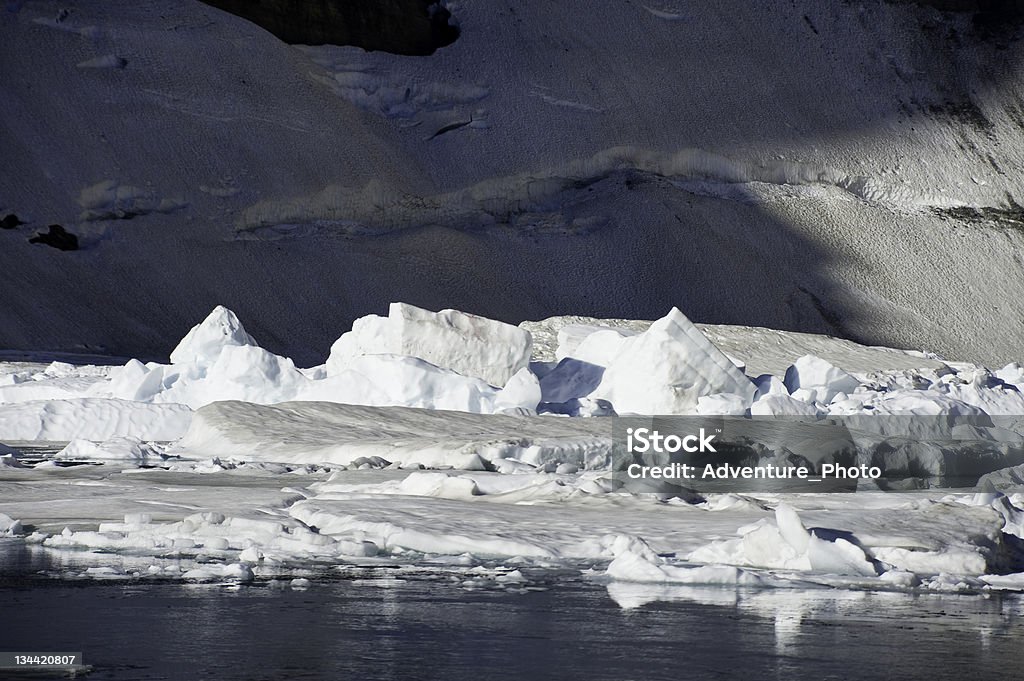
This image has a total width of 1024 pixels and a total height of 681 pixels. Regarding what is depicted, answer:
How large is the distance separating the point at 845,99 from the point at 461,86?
1256 centimetres

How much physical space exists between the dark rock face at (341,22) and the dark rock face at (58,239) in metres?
10.0

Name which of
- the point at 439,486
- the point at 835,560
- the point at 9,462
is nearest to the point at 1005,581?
the point at 835,560

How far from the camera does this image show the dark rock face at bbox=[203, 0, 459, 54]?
4347 cm

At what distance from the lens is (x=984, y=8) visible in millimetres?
50844

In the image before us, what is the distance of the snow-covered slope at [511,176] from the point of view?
37.4 metres

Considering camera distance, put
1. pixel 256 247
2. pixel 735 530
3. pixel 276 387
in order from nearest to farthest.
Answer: pixel 735 530 < pixel 276 387 < pixel 256 247

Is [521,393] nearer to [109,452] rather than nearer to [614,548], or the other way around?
[109,452]

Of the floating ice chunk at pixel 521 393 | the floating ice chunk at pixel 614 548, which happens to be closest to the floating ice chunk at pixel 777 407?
the floating ice chunk at pixel 521 393

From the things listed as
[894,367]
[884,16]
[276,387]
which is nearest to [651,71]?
[884,16]

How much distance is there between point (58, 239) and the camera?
119 feet

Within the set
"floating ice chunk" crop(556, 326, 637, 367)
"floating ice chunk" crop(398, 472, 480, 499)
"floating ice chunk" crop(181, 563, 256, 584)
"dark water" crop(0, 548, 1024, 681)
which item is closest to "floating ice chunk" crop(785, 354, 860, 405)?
"floating ice chunk" crop(556, 326, 637, 367)

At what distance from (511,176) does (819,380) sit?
2576 cm

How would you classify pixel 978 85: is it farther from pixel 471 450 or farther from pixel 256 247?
pixel 471 450

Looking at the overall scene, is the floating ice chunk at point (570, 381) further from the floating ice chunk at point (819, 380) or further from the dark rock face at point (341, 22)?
the dark rock face at point (341, 22)
